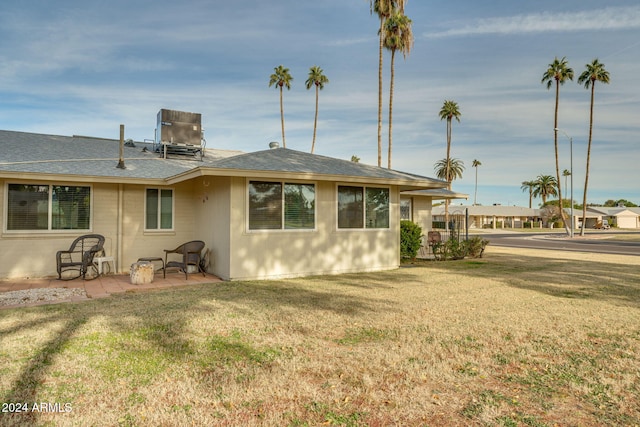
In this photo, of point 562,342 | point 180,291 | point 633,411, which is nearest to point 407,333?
point 562,342

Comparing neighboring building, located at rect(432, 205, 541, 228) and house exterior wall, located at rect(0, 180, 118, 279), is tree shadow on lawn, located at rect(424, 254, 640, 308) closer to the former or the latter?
house exterior wall, located at rect(0, 180, 118, 279)

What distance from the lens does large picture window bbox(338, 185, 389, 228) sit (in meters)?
10.7

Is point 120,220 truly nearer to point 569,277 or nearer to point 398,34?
point 569,277

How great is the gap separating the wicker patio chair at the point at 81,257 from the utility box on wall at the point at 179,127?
4751 millimetres

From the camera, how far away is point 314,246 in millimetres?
10266

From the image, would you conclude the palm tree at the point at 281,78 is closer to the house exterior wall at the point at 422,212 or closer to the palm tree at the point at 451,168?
the house exterior wall at the point at 422,212

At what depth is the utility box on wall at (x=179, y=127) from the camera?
13648mm

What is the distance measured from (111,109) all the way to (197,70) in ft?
14.1

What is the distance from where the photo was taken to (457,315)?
6.09m

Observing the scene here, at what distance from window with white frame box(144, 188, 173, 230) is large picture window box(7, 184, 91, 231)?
1396mm

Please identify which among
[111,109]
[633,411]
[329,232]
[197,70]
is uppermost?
[197,70]

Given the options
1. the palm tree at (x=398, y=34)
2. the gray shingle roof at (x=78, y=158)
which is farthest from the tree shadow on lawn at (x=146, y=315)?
the palm tree at (x=398, y=34)

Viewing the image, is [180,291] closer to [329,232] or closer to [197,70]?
[329,232]

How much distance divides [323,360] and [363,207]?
7.09 metres
